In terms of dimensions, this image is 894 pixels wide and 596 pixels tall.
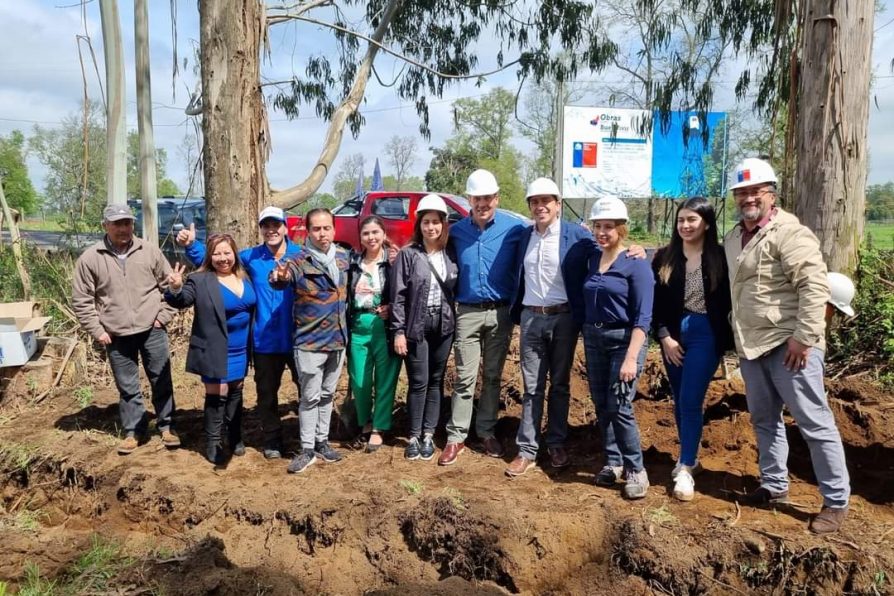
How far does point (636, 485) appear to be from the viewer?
12.9 feet

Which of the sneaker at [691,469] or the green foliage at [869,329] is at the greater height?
the green foliage at [869,329]

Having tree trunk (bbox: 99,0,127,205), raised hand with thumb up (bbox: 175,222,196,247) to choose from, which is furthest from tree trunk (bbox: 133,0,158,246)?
raised hand with thumb up (bbox: 175,222,196,247)

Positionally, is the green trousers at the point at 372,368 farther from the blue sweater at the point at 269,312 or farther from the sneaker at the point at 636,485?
the sneaker at the point at 636,485

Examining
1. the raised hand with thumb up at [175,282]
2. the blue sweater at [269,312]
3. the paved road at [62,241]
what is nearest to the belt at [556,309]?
the blue sweater at [269,312]

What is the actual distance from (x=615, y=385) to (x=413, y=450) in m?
1.59

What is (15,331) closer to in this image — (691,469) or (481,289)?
(481,289)

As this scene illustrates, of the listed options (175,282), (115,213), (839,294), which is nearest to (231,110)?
(115,213)

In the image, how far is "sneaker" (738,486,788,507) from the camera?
3758 millimetres

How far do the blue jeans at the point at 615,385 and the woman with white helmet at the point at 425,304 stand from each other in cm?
103

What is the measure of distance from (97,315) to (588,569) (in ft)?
12.3

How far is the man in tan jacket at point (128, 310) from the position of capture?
15.5 ft

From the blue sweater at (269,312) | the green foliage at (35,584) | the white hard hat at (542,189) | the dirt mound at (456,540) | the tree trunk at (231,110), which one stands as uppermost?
the tree trunk at (231,110)

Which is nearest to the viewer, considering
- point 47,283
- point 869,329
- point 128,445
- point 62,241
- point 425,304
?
point 425,304

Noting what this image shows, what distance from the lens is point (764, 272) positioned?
3.40 metres
